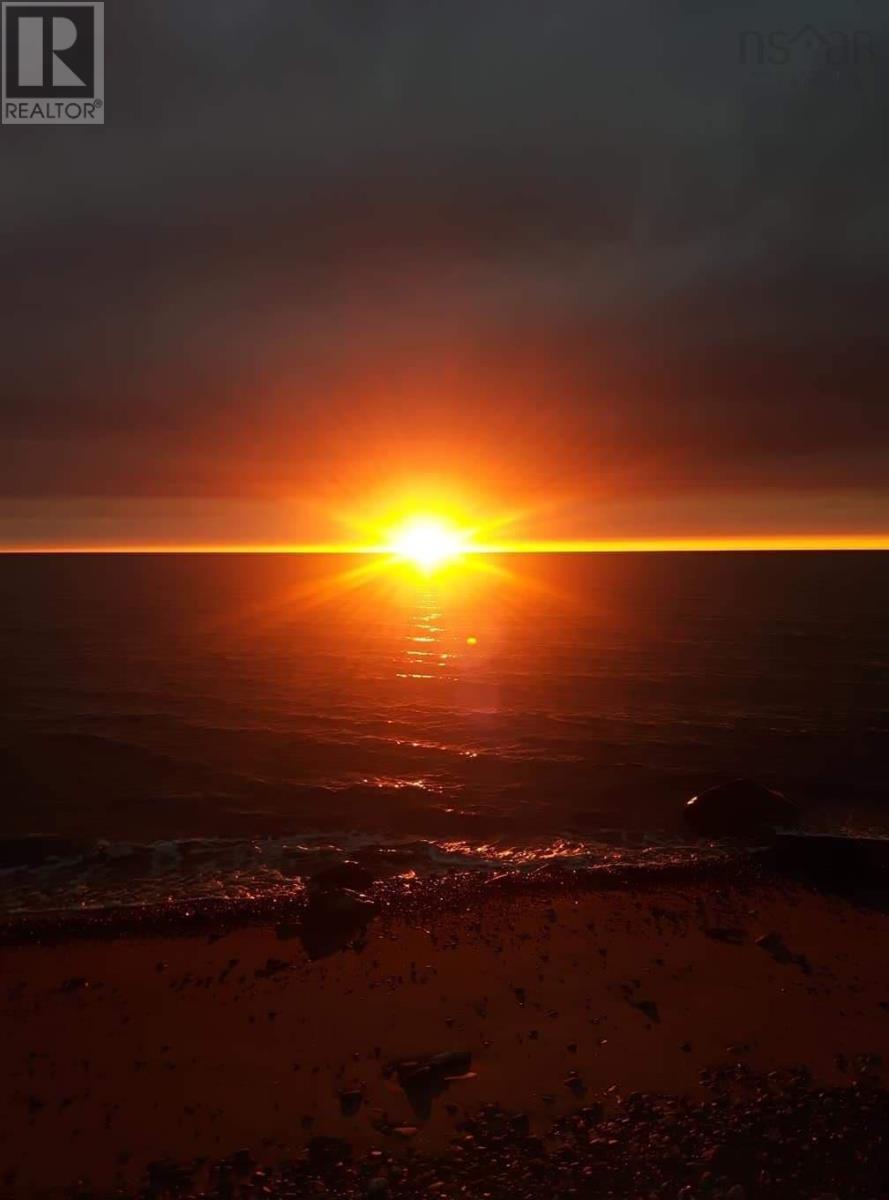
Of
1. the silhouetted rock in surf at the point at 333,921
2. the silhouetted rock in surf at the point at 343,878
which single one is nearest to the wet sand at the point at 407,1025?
the silhouetted rock in surf at the point at 333,921

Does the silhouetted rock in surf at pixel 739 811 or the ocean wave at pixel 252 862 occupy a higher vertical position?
the silhouetted rock in surf at pixel 739 811

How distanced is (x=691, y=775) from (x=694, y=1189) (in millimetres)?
23408

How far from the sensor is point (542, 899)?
739 inches

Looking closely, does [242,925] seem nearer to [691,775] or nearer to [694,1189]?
[694,1189]

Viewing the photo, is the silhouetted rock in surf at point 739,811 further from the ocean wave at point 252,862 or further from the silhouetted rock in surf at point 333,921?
the silhouetted rock in surf at point 333,921

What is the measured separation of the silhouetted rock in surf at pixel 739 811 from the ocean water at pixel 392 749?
697 mm

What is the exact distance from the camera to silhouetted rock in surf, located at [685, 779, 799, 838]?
23.9 m

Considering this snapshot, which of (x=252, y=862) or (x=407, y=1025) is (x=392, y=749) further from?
(x=407, y=1025)

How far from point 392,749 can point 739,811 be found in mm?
16562

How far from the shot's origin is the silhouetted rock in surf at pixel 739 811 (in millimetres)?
23906

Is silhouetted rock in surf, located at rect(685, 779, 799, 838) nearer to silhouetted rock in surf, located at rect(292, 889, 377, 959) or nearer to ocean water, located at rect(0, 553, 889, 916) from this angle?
ocean water, located at rect(0, 553, 889, 916)

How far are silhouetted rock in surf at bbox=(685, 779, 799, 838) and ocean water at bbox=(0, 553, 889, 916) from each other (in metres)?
0.70

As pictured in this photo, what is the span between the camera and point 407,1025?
13.2 metres

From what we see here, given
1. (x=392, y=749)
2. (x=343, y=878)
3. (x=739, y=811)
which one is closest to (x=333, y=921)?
(x=343, y=878)
